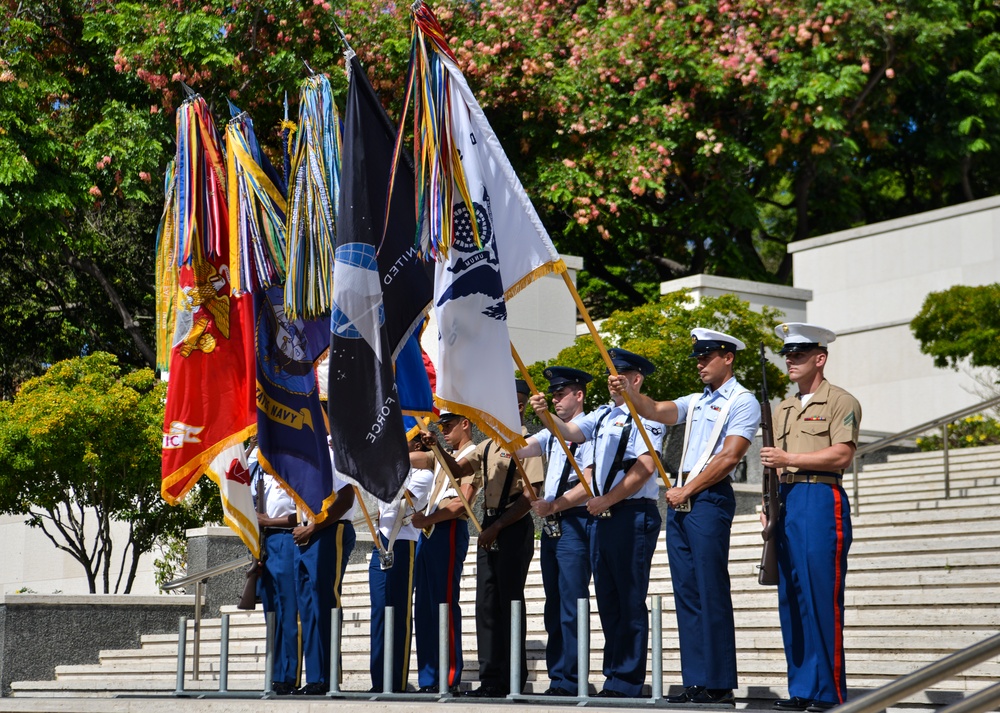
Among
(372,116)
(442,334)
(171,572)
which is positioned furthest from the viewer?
(171,572)

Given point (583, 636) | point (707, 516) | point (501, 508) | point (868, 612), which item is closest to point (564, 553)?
point (501, 508)

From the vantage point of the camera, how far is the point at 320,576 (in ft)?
30.0

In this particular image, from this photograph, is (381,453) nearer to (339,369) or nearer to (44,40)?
(339,369)

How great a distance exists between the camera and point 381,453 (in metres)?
7.86

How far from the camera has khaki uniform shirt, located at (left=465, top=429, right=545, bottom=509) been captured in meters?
9.06

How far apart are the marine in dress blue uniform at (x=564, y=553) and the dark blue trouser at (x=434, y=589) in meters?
0.64

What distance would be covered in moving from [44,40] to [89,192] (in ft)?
9.14

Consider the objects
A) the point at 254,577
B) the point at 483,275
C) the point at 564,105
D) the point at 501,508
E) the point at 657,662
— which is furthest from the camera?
the point at 564,105

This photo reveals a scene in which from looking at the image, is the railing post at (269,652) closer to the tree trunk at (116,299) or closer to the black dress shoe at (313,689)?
the black dress shoe at (313,689)

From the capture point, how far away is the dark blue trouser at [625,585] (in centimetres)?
804

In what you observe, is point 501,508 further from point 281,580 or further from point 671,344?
point 671,344

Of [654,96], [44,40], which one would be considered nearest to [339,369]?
[44,40]

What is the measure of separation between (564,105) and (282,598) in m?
13.9

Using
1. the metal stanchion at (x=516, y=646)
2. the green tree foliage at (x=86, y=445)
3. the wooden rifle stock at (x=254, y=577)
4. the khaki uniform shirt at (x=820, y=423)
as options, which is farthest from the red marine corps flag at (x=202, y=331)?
the green tree foliage at (x=86, y=445)
